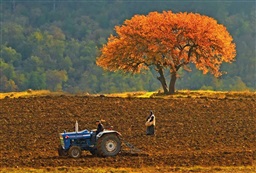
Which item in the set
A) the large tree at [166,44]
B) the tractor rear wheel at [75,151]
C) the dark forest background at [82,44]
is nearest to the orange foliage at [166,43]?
the large tree at [166,44]

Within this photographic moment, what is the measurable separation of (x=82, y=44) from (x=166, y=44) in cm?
9037

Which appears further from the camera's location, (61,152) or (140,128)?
(140,128)

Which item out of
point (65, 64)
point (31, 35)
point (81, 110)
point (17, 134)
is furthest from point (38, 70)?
point (17, 134)

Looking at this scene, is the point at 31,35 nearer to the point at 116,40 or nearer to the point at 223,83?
the point at 223,83

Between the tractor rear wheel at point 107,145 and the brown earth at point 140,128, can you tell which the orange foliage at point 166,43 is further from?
the tractor rear wheel at point 107,145

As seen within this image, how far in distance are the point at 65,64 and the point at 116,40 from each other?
Answer: 244 feet

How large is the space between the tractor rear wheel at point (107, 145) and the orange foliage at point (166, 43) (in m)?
28.5

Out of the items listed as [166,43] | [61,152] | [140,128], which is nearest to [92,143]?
[61,152]

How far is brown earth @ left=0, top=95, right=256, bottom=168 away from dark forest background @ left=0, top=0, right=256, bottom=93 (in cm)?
4548

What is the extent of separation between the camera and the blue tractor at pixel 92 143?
102 feet

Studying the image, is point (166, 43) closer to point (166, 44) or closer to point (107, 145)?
point (166, 44)

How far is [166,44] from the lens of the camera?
59.8 metres

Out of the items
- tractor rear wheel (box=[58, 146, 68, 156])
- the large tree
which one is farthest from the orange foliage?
tractor rear wheel (box=[58, 146, 68, 156])

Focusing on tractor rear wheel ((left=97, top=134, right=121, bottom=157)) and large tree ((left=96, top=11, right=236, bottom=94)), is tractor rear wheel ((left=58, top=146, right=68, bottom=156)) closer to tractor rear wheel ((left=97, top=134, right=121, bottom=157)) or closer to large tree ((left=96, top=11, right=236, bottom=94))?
tractor rear wheel ((left=97, top=134, right=121, bottom=157))
